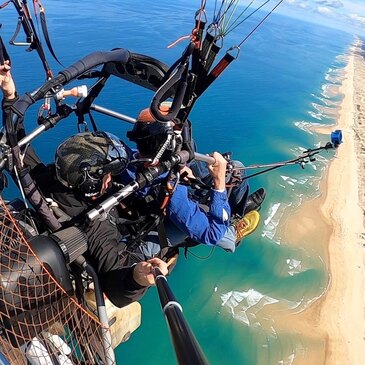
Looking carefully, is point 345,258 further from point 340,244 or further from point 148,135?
point 148,135

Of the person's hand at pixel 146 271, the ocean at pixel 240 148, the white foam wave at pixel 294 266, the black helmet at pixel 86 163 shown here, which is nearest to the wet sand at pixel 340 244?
the ocean at pixel 240 148

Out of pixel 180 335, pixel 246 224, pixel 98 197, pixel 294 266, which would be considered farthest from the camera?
pixel 294 266

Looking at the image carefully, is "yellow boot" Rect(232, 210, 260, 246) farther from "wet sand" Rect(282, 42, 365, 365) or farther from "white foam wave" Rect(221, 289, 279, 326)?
"wet sand" Rect(282, 42, 365, 365)

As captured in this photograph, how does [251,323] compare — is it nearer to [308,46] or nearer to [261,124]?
[261,124]

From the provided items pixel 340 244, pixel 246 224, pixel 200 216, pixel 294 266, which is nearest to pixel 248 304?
pixel 294 266

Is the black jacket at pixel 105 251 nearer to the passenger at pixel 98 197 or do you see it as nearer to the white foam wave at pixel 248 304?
the passenger at pixel 98 197

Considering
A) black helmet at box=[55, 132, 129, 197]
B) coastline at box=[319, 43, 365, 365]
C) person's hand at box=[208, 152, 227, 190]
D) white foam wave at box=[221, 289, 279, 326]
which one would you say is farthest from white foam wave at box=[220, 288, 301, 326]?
black helmet at box=[55, 132, 129, 197]

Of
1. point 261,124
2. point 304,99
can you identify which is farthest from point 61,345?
point 304,99
